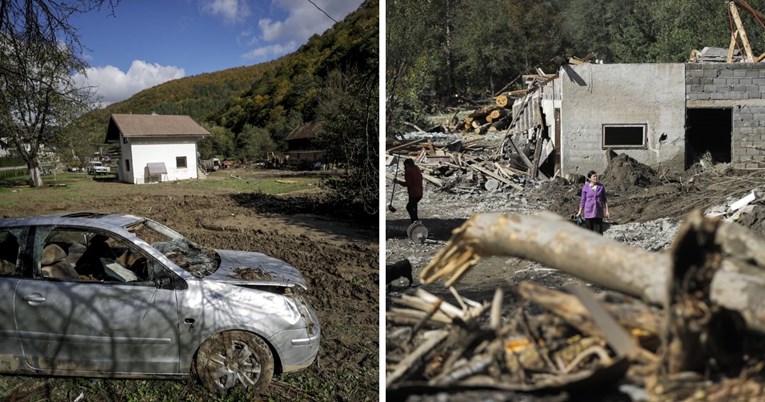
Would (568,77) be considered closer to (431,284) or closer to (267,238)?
(431,284)

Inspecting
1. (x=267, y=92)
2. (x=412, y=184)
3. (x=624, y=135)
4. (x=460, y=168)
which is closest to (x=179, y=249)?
(x=267, y=92)

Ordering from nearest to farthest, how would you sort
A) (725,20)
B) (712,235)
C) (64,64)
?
(712,235) < (725,20) < (64,64)

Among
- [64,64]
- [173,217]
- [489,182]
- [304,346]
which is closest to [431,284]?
[489,182]

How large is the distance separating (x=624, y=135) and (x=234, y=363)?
1.97m

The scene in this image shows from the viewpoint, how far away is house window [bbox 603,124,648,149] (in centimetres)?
180

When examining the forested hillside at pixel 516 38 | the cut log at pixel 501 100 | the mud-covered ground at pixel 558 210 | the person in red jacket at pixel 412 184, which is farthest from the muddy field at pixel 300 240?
the cut log at pixel 501 100

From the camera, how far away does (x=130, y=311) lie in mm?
2590

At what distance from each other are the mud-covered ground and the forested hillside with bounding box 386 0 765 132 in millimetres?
302

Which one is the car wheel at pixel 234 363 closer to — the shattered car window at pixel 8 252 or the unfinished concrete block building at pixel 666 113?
the shattered car window at pixel 8 252

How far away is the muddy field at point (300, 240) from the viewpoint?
112 inches

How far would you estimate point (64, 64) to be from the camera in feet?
9.66

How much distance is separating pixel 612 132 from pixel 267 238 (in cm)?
201

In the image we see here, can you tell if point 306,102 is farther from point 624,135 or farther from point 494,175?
point 624,135

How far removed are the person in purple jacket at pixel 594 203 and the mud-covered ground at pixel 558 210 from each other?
0.02 meters
